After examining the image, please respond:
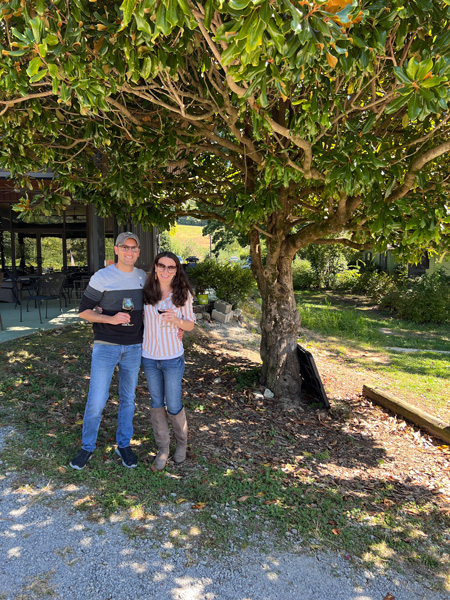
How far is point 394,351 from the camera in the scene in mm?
10102

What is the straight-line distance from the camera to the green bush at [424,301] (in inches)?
556

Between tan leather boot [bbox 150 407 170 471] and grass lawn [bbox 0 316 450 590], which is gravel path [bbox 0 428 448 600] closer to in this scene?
grass lawn [bbox 0 316 450 590]

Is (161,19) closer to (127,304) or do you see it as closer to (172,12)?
(172,12)

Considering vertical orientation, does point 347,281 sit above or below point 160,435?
above

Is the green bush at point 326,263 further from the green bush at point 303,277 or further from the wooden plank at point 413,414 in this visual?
the wooden plank at point 413,414

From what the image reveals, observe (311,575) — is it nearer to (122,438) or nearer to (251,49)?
(122,438)

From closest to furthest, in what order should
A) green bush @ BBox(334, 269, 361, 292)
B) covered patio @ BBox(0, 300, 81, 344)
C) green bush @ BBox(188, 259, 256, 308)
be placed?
covered patio @ BBox(0, 300, 81, 344) < green bush @ BBox(188, 259, 256, 308) < green bush @ BBox(334, 269, 361, 292)

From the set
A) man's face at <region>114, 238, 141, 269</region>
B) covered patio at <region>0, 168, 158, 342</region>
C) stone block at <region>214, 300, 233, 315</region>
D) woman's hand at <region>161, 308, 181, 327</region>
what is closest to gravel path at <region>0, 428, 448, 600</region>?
woman's hand at <region>161, 308, 181, 327</region>

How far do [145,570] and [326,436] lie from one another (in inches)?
121

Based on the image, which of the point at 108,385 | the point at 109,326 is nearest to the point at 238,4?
the point at 109,326

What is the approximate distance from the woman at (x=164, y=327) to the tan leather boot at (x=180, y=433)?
7cm

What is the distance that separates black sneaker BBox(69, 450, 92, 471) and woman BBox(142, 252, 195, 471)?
61cm

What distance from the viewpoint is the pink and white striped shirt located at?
3670 millimetres

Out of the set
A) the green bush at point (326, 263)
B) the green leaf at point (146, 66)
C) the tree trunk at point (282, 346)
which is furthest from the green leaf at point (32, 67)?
the green bush at point (326, 263)
